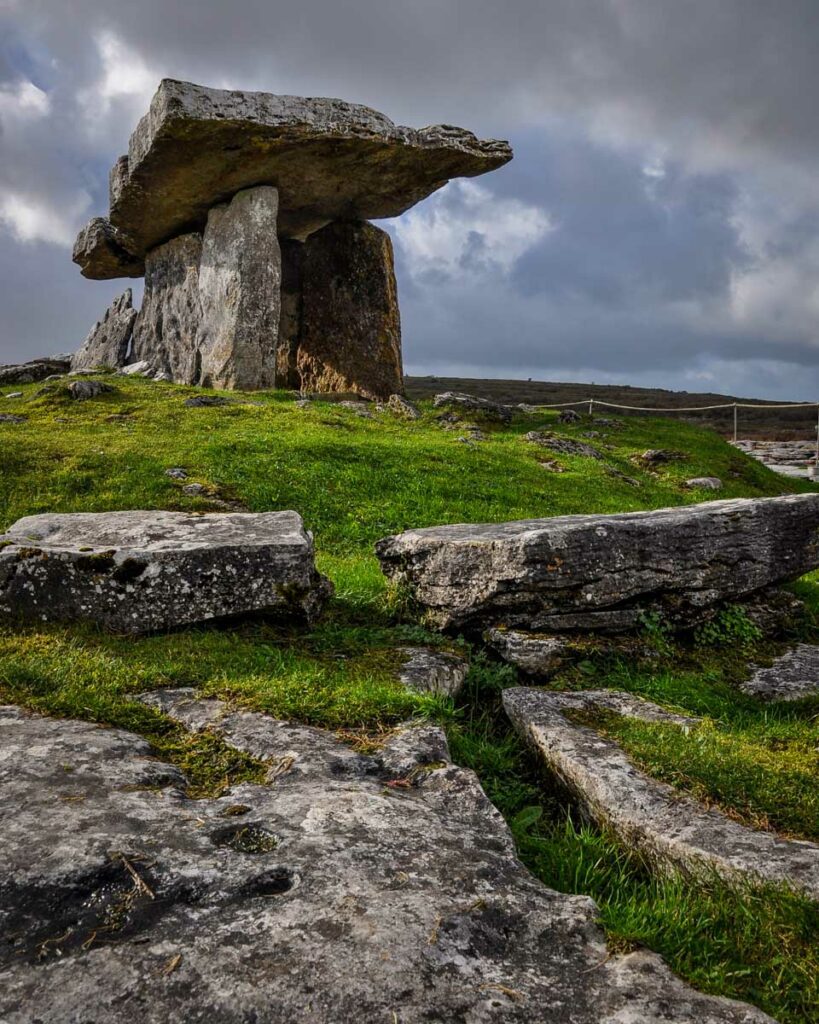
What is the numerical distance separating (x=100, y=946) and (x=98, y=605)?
453 cm

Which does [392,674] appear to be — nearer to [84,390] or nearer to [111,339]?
[84,390]

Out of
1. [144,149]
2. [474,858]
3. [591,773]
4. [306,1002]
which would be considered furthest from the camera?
[144,149]

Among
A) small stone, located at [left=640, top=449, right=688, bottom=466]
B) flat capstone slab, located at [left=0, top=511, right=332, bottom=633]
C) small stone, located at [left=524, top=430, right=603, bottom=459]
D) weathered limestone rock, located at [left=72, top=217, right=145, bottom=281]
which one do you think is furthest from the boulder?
flat capstone slab, located at [left=0, top=511, right=332, bottom=633]

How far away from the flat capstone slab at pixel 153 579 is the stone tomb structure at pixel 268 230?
16479 millimetres

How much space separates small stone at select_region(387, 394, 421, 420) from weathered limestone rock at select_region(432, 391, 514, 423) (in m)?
1.00

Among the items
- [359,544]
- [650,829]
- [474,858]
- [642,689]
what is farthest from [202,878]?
[359,544]

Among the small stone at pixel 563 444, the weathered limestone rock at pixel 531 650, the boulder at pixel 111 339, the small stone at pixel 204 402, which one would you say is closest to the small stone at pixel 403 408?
the small stone at pixel 563 444

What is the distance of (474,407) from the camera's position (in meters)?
24.4

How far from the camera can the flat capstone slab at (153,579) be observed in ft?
23.1

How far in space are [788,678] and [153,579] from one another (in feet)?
19.6

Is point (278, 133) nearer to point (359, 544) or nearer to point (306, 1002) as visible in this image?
point (359, 544)

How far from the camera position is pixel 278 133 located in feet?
69.4

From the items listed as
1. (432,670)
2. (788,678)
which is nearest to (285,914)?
(432,670)

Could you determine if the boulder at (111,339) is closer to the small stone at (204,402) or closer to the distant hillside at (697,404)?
the small stone at (204,402)
